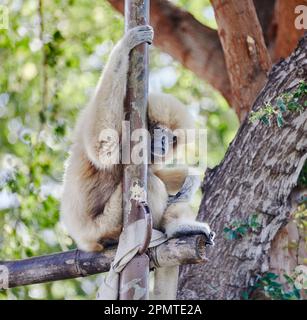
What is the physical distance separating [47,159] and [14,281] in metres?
2.12

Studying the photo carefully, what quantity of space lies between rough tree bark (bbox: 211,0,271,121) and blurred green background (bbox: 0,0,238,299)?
5.00 ft

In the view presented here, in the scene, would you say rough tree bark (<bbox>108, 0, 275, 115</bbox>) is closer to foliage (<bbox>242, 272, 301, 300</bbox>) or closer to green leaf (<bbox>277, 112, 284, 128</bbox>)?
green leaf (<bbox>277, 112, 284, 128</bbox>)

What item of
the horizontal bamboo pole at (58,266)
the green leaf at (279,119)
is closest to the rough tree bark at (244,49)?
the green leaf at (279,119)

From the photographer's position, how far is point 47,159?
6.32 meters

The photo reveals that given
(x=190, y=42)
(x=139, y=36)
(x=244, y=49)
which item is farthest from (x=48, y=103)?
(x=139, y=36)

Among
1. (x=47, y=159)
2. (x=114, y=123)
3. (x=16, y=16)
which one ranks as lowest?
(x=114, y=123)

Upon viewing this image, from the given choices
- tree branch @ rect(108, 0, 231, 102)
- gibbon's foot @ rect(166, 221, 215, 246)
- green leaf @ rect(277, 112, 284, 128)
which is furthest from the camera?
tree branch @ rect(108, 0, 231, 102)

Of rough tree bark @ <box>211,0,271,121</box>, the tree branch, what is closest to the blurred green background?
the tree branch

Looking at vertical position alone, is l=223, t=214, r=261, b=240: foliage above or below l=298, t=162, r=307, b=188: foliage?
below

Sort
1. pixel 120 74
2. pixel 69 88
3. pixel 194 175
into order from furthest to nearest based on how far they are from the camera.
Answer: pixel 69 88
pixel 194 175
pixel 120 74

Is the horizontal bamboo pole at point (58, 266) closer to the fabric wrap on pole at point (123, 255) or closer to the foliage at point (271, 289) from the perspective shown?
the fabric wrap on pole at point (123, 255)

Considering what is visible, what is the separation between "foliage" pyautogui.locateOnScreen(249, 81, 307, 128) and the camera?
4645mm
